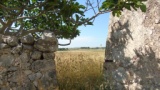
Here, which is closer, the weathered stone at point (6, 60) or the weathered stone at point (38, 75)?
the weathered stone at point (6, 60)

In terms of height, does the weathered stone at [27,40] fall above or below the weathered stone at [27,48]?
above

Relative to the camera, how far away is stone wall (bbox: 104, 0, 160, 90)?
6.02m

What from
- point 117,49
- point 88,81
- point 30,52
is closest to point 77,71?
point 88,81

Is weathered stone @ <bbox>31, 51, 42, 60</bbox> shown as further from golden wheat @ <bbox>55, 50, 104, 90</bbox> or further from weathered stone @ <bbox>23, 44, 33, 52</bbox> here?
golden wheat @ <bbox>55, 50, 104, 90</bbox>

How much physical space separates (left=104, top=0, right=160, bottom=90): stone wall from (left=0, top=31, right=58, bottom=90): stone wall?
1902 millimetres

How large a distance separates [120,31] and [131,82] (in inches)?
54.1

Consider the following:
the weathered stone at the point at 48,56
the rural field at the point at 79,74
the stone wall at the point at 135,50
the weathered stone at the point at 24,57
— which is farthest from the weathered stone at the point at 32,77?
the stone wall at the point at 135,50

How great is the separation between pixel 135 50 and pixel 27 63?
107 inches

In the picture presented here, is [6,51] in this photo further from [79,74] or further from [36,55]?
[79,74]

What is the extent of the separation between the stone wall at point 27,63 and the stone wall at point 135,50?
6.24 feet

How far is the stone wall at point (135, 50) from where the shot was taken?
19.7ft

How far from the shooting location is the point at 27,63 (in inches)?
208

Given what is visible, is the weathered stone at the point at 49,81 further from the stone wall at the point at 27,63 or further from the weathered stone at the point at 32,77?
the weathered stone at the point at 32,77

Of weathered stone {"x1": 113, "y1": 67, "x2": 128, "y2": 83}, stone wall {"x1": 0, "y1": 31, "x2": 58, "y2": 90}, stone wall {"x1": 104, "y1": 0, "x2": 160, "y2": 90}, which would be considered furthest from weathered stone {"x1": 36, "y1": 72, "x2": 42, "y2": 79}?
weathered stone {"x1": 113, "y1": 67, "x2": 128, "y2": 83}
